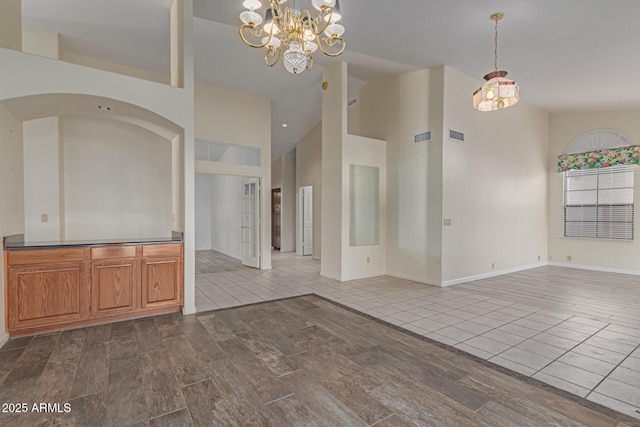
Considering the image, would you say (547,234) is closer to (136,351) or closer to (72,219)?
(136,351)

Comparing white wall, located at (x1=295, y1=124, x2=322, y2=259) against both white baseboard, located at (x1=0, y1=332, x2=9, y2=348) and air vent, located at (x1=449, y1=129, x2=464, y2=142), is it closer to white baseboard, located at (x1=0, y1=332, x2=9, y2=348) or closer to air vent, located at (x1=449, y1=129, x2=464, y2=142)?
air vent, located at (x1=449, y1=129, x2=464, y2=142)

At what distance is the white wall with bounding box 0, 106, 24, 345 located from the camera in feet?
9.37

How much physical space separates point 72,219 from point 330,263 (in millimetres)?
4479

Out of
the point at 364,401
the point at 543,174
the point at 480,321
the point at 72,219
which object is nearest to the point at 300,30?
the point at 364,401

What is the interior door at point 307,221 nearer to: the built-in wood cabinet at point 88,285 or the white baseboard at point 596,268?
the built-in wood cabinet at point 88,285

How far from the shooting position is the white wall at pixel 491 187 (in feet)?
17.6

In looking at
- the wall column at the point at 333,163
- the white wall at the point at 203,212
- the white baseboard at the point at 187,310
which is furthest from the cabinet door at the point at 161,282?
the white wall at the point at 203,212

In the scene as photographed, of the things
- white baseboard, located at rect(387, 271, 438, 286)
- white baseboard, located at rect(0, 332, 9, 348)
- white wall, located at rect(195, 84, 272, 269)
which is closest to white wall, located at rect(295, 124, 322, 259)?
white wall, located at rect(195, 84, 272, 269)

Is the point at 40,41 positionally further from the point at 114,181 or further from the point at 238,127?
the point at 238,127

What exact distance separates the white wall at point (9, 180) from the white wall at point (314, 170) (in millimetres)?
6160

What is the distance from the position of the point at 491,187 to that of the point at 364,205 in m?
2.58

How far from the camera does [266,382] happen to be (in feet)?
7.39

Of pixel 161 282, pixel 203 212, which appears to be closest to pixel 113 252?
pixel 161 282

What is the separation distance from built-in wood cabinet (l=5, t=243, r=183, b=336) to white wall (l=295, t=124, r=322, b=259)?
5054 millimetres
